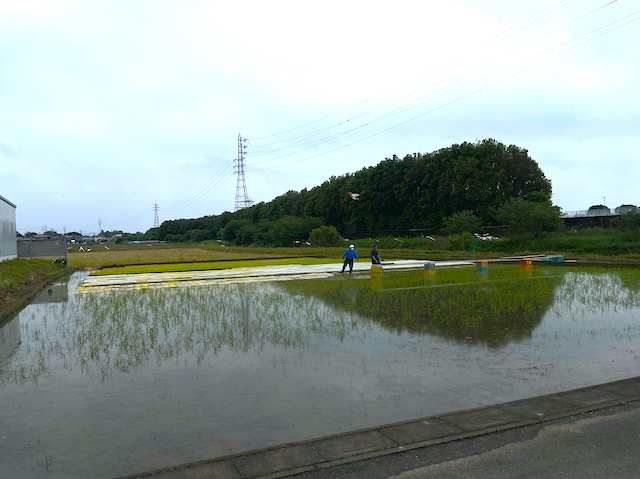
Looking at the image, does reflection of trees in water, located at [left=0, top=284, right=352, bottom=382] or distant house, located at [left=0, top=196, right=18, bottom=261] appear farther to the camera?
distant house, located at [left=0, top=196, right=18, bottom=261]

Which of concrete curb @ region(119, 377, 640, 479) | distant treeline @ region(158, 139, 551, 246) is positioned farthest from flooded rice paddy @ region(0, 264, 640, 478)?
distant treeline @ region(158, 139, 551, 246)

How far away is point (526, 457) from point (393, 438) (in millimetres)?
1109

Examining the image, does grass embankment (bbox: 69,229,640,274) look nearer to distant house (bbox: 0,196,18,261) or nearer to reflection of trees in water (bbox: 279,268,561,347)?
distant house (bbox: 0,196,18,261)

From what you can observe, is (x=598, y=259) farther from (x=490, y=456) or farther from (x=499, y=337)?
(x=490, y=456)

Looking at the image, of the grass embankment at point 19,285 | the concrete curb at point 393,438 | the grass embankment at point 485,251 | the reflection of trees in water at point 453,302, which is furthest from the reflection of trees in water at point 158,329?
the grass embankment at point 485,251

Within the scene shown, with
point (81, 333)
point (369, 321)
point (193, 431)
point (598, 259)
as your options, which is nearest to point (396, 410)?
point (193, 431)

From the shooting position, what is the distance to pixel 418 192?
5709 cm

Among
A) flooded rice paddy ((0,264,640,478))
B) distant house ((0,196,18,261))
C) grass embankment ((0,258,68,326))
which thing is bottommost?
flooded rice paddy ((0,264,640,478))

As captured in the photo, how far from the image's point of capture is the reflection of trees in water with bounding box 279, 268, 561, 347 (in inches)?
375

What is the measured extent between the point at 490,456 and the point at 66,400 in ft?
16.0

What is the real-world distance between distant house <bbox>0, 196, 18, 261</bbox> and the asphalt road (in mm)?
28924

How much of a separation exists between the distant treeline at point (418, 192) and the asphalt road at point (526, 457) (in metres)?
43.4

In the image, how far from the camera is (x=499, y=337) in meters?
8.72

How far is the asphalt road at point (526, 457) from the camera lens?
3.78 m
